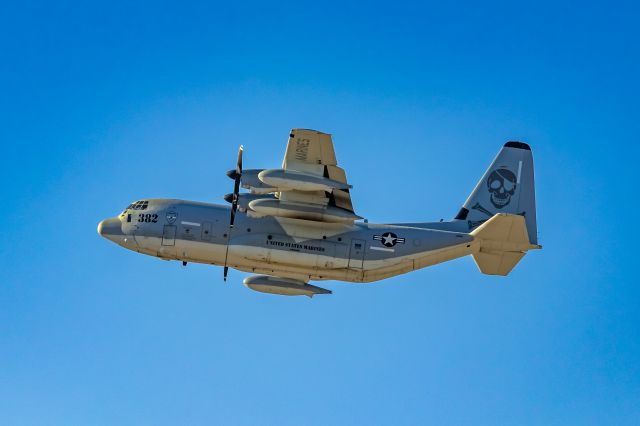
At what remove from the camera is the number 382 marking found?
92.4 feet

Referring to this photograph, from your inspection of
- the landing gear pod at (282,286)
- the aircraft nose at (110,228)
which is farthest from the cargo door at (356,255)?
the aircraft nose at (110,228)

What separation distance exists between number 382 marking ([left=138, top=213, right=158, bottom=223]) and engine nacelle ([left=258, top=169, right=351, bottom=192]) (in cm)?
473

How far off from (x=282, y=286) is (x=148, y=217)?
4946 millimetres

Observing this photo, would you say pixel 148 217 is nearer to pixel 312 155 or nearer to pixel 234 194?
pixel 234 194

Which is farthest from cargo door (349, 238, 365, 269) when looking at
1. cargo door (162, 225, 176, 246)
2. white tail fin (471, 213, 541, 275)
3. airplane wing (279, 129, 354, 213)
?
cargo door (162, 225, 176, 246)

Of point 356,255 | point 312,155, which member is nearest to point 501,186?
point 356,255

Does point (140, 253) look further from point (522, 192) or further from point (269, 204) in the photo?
point (522, 192)

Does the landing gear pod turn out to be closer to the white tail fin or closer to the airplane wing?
the airplane wing

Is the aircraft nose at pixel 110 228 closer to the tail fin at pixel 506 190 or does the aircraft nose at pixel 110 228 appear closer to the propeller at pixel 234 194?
the propeller at pixel 234 194

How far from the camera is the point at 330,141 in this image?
24781 mm

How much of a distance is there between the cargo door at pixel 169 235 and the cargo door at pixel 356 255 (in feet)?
18.7

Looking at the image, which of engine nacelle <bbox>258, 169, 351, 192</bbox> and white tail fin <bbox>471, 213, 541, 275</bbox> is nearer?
engine nacelle <bbox>258, 169, 351, 192</bbox>

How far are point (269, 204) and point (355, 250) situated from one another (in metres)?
3.12

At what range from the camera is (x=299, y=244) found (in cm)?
2741
